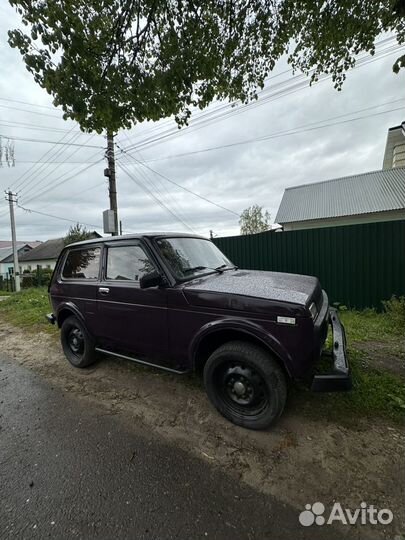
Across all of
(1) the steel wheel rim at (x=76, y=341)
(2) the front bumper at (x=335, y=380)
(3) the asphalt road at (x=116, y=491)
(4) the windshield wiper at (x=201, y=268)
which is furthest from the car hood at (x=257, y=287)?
A: (1) the steel wheel rim at (x=76, y=341)

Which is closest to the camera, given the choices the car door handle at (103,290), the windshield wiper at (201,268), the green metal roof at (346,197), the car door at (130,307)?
the car door at (130,307)

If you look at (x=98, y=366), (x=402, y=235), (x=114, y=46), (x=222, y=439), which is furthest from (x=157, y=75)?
(x=402, y=235)

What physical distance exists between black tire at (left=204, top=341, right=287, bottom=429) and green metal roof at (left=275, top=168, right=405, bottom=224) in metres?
13.9

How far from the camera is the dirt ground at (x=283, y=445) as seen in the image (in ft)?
5.89

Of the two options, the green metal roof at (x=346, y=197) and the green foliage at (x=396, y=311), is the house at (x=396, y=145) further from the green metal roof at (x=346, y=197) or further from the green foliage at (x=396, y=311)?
the green foliage at (x=396, y=311)

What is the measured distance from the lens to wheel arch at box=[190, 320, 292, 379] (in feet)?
7.18

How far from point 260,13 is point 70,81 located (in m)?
2.84

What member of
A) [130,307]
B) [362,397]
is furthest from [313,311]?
[130,307]

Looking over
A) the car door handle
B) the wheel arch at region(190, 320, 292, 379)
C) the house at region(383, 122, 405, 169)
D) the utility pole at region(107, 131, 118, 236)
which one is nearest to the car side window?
the car door handle

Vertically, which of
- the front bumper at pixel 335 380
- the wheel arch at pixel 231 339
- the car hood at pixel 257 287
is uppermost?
the car hood at pixel 257 287

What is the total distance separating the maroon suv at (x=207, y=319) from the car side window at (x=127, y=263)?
1 centimetres

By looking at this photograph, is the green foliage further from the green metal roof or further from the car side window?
the green metal roof

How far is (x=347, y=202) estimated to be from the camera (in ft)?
48.3

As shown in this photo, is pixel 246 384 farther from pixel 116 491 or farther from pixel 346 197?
pixel 346 197
